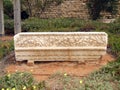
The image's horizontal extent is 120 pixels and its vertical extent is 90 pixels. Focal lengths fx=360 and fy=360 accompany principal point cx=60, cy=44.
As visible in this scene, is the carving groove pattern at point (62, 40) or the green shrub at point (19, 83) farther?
the carving groove pattern at point (62, 40)

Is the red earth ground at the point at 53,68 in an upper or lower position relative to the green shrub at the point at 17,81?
lower

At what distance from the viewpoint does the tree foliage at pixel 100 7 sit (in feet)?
44.9

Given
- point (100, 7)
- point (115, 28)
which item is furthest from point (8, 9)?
point (115, 28)

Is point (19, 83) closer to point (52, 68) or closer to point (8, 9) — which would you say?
point (52, 68)

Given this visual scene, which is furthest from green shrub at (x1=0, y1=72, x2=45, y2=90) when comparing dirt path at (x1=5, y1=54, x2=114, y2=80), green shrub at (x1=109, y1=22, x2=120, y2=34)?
green shrub at (x1=109, y1=22, x2=120, y2=34)

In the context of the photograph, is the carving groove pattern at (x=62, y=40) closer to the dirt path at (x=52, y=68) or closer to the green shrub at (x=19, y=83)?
the dirt path at (x=52, y=68)

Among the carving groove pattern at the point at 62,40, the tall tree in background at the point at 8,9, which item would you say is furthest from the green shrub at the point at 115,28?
the tall tree in background at the point at 8,9

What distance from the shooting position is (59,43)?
7.22 meters

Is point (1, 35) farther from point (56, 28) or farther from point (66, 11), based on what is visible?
point (66, 11)

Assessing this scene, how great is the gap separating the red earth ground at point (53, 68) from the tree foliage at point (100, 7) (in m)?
6.33

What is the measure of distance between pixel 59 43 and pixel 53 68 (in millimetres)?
522

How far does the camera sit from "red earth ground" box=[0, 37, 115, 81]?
6.72m

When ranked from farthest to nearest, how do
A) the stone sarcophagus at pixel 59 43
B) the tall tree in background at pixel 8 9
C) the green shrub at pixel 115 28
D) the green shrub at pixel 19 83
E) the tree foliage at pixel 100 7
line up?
the tall tree in background at pixel 8 9, the tree foliage at pixel 100 7, the green shrub at pixel 115 28, the stone sarcophagus at pixel 59 43, the green shrub at pixel 19 83

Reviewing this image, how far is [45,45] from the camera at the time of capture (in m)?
7.20
